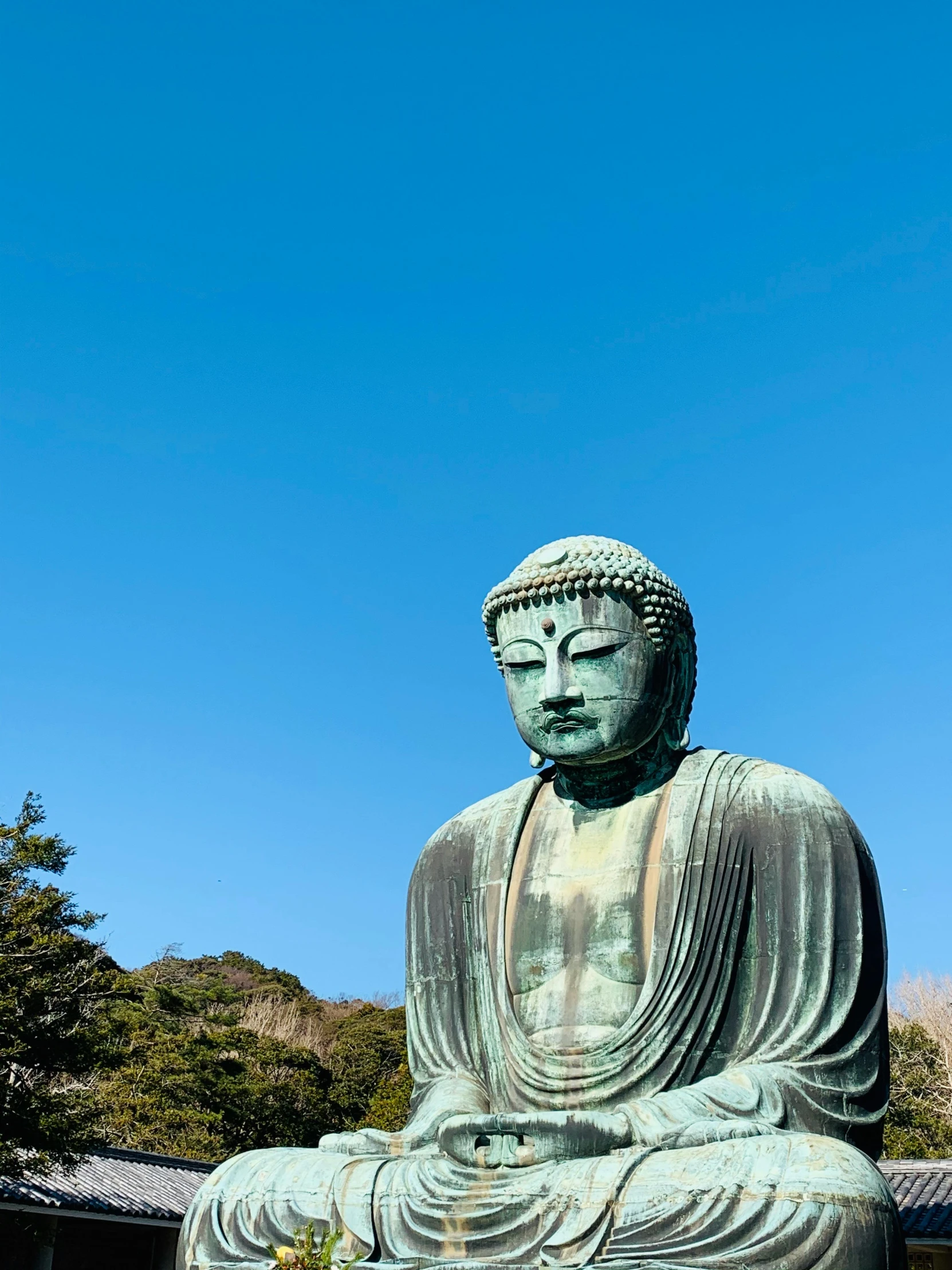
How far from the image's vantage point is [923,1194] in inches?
756

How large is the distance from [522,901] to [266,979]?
159 feet

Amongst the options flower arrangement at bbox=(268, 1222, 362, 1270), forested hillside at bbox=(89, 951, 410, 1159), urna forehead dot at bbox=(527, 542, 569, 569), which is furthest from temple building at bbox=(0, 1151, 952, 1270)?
flower arrangement at bbox=(268, 1222, 362, 1270)

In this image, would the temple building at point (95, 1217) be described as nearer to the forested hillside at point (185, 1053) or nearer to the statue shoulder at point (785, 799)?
the forested hillside at point (185, 1053)

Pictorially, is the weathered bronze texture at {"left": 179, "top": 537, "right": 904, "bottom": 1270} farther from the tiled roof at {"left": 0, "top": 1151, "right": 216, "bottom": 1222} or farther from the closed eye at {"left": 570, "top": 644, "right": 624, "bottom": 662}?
the tiled roof at {"left": 0, "top": 1151, "right": 216, "bottom": 1222}

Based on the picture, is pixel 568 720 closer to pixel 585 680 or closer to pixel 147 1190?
pixel 585 680

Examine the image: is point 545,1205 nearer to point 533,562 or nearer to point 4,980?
point 533,562

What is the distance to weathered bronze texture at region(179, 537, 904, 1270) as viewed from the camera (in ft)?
16.6

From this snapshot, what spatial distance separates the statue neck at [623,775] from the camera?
6.95 metres

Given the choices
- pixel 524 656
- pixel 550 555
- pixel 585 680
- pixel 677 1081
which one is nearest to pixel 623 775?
pixel 585 680

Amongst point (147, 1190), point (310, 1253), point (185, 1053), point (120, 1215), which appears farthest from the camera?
point (185, 1053)

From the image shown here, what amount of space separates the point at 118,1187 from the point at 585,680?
1667 cm

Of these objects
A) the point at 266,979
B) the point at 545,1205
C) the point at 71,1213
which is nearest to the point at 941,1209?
the point at 71,1213

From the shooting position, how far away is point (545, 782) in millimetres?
7340

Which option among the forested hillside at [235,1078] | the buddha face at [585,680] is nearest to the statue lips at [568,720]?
the buddha face at [585,680]
